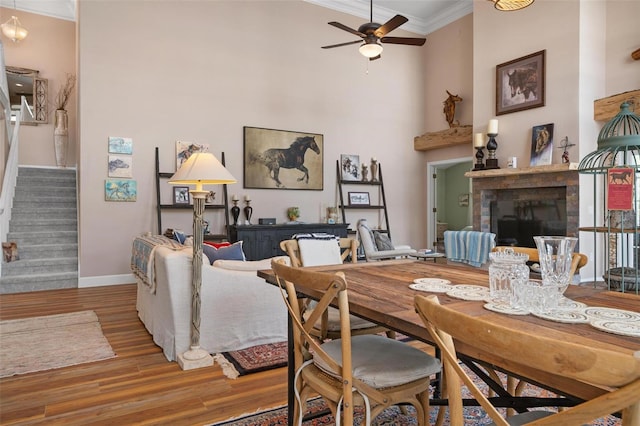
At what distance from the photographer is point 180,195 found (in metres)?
6.34

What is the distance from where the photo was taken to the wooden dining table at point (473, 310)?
34.8 inches

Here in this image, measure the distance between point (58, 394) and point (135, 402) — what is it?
519 millimetres

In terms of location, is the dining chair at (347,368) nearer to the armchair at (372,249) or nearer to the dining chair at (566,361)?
the dining chair at (566,361)

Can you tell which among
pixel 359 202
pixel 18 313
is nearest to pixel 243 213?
pixel 359 202

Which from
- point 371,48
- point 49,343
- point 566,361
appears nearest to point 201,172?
point 49,343

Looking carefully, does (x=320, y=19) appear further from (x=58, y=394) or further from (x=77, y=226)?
(x=58, y=394)

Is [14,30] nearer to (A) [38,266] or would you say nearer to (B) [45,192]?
(B) [45,192]

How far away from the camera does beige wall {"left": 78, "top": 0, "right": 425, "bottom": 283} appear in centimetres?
581

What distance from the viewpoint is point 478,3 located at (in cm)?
693

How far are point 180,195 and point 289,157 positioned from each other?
196 cm

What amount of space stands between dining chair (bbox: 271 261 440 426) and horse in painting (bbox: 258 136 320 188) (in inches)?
211

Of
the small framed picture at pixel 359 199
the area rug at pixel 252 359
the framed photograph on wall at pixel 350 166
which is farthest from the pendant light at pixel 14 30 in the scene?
the area rug at pixel 252 359

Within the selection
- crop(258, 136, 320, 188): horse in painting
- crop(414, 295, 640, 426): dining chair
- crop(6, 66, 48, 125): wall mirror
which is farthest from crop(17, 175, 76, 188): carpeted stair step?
crop(414, 295, 640, 426): dining chair

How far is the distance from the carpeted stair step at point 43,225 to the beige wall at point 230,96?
989 mm
